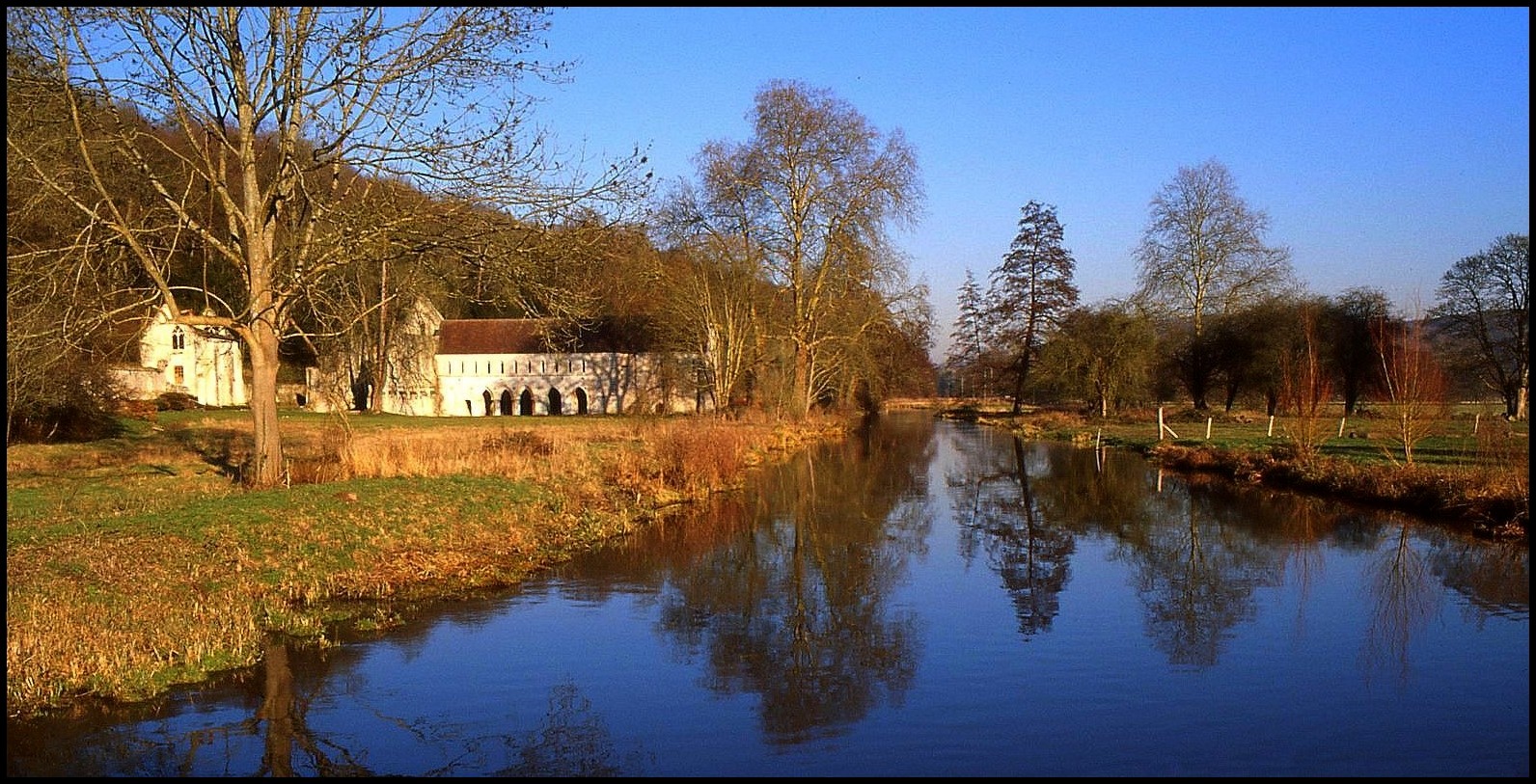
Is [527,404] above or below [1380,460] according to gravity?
above

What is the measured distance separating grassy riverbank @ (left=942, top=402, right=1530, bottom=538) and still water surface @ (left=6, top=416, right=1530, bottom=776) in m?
1.43

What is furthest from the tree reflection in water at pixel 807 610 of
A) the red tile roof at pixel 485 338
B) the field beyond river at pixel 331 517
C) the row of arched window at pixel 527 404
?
the red tile roof at pixel 485 338

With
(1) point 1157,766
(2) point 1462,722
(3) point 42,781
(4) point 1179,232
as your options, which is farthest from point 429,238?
(4) point 1179,232

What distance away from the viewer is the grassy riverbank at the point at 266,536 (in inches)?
344

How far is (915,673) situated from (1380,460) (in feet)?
59.0

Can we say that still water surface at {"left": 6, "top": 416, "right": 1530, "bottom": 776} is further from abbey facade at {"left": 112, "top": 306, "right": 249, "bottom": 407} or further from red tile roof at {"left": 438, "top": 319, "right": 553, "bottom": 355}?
red tile roof at {"left": 438, "top": 319, "right": 553, "bottom": 355}

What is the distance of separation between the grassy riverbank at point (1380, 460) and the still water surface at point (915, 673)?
1.43m

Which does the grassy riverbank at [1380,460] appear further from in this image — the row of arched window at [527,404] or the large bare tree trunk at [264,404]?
the row of arched window at [527,404]

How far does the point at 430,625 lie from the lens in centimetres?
1074

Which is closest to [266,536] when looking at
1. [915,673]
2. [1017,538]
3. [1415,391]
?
[915,673]

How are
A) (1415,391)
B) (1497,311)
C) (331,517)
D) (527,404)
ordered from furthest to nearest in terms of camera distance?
(527,404) < (1497,311) < (1415,391) < (331,517)

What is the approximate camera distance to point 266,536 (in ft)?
40.1

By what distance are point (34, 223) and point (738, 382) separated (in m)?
27.3

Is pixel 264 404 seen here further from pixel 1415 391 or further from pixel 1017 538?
pixel 1415 391
